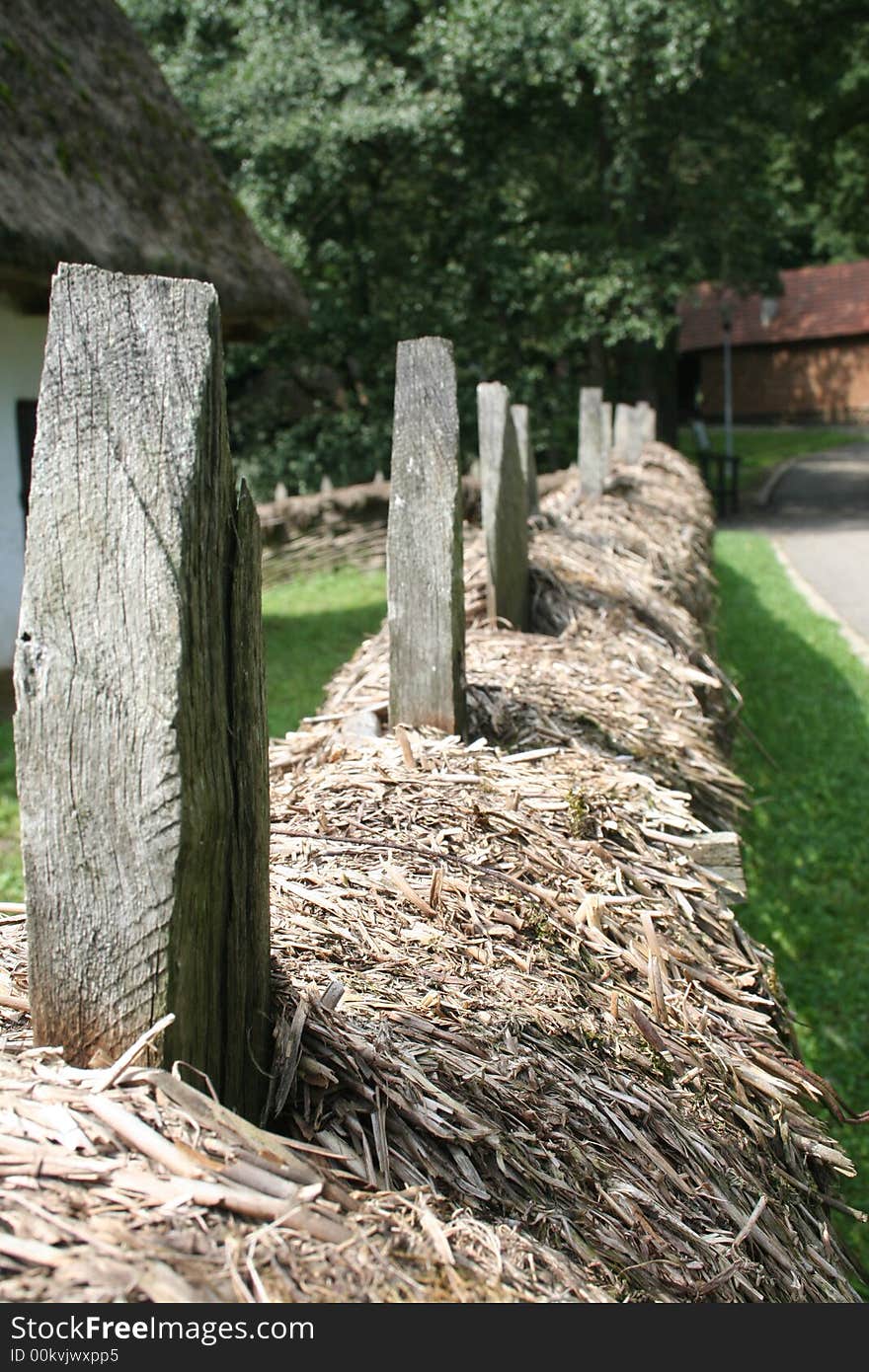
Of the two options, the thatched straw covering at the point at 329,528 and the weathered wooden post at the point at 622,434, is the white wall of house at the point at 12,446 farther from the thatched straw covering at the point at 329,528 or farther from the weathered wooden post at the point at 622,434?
the weathered wooden post at the point at 622,434

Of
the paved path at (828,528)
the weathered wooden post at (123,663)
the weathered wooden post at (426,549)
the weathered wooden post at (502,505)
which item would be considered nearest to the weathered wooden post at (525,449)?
the weathered wooden post at (502,505)

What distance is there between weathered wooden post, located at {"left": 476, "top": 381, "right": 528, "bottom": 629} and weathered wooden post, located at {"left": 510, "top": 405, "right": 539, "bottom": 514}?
244 millimetres

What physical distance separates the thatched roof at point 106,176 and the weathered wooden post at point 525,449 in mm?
3571

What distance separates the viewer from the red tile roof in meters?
43.1

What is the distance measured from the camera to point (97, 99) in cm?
948

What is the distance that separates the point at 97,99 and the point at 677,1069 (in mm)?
9634

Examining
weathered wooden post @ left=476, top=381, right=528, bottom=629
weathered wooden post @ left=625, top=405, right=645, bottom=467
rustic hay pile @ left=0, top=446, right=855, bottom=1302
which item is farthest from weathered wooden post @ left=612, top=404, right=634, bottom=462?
rustic hay pile @ left=0, top=446, right=855, bottom=1302

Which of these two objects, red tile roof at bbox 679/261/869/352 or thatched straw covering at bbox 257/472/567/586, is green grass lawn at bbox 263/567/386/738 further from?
red tile roof at bbox 679/261/869/352

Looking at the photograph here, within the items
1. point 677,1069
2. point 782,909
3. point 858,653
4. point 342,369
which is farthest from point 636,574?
point 342,369

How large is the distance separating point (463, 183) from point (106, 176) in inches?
414

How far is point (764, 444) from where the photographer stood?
122 feet

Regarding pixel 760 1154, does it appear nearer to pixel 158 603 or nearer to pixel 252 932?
pixel 252 932

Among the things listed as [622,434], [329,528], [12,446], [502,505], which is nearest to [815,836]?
[502,505]

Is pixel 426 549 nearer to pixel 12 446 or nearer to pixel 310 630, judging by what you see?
pixel 12 446
